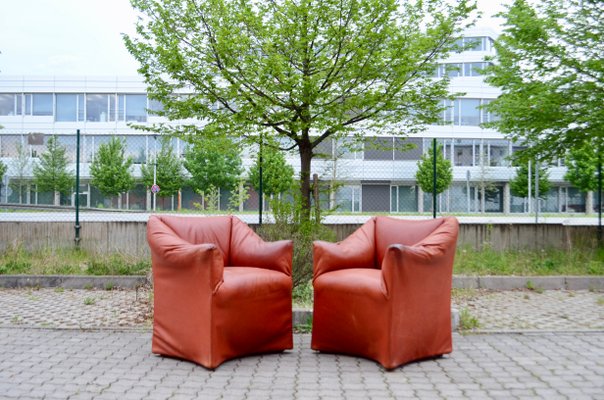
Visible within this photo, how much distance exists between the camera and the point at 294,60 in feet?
28.4

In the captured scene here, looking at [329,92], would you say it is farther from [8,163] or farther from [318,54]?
[8,163]

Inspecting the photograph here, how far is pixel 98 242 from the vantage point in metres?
10.1

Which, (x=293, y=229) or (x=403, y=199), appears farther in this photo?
(x=403, y=199)

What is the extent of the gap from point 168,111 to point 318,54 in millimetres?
2750

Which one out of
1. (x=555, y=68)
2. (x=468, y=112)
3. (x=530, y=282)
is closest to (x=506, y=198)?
(x=468, y=112)

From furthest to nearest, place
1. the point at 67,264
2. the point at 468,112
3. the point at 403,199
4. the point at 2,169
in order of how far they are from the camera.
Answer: the point at 468,112, the point at 403,199, the point at 2,169, the point at 67,264

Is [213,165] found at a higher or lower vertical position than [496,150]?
lower

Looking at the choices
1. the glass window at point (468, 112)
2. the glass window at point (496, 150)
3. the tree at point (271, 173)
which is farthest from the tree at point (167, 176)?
the glass window at point (468, 112)

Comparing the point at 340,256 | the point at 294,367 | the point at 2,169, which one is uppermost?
the point at 2,169

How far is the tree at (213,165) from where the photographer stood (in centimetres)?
955

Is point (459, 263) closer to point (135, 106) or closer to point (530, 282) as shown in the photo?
point (530, 282)

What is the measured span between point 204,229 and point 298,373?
1721mm

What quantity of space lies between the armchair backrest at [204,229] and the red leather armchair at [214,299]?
0.02 m

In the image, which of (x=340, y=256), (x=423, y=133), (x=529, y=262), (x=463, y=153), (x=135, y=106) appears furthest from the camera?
(x=135, y=106)
